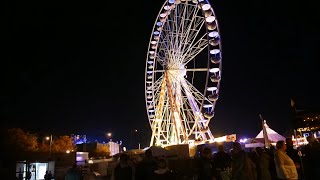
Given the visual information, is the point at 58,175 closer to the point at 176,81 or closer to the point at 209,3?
the point at 176,81

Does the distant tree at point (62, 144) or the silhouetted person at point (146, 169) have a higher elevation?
the silhouetted person at point (146, 169)

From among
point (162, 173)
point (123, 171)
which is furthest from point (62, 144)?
point (162, 173)

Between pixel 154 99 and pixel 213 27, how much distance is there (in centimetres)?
1112

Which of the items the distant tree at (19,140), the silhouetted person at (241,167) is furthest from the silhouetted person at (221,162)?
the distant tree at (19,140)

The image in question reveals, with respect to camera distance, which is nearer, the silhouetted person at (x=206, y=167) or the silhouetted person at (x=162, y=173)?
the silhouetted person at (x=162, y=173)

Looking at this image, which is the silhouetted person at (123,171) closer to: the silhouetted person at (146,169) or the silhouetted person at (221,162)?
the silhouetted person at (146,169)

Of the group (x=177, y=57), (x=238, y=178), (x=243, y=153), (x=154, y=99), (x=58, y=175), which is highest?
(x=177, y=57)

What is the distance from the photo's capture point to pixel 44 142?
67.2 meters

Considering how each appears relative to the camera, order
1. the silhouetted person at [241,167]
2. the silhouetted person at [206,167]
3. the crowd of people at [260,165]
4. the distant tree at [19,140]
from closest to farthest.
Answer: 1. the crowd of people at [260,165]
2. the silhouetted person at [241,167]
3. the silhouetted person at [206,167]
4. the distant tree at [19,140]

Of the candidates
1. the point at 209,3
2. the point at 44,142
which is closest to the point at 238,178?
the point at 209,3

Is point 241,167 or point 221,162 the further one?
point 221,162

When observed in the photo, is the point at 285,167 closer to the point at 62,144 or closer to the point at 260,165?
the point at 260,165

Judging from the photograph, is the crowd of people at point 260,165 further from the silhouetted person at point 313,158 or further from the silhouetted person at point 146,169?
the silhouetted person at point 146,169

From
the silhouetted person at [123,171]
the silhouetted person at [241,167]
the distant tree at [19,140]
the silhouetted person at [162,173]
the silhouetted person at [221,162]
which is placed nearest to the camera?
the silhouetted person at [162,173]
